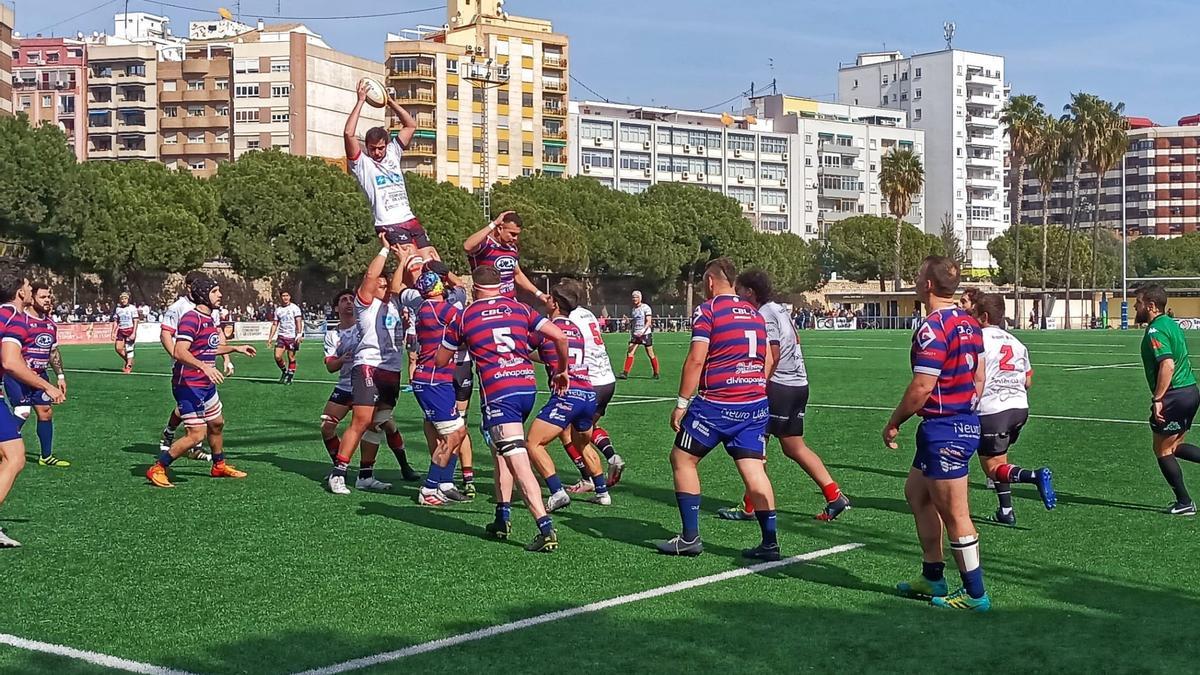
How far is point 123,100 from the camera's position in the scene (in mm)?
115188

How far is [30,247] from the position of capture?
64500 millimetres

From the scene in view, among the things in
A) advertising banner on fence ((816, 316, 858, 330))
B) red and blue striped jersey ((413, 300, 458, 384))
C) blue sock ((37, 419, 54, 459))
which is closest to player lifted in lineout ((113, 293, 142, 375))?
blue sock ((37, 419, 54, 459))

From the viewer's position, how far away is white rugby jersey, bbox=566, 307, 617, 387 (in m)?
11.5

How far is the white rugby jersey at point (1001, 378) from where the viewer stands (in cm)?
1064

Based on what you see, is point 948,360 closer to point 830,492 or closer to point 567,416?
point 830,492

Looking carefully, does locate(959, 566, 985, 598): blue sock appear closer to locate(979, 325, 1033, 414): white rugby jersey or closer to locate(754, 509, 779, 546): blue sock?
locate(754, 509, 779, 546): blue sock

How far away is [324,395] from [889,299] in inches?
3132

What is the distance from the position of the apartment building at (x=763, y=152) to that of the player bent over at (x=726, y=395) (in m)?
116

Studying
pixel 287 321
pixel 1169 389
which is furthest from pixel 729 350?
pixel 287 321

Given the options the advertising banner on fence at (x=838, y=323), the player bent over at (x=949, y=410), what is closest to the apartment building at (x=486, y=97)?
the advertising banner on fence at (x=838, y=323)

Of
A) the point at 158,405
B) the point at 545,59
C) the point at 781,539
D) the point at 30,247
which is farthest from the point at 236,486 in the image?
the point at 545,59

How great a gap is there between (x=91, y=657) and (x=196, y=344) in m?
6.27

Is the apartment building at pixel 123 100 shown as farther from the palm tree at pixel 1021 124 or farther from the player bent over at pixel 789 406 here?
the player bent over at pixel 789 406

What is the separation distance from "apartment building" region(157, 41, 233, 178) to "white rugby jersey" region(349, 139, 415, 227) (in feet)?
344
